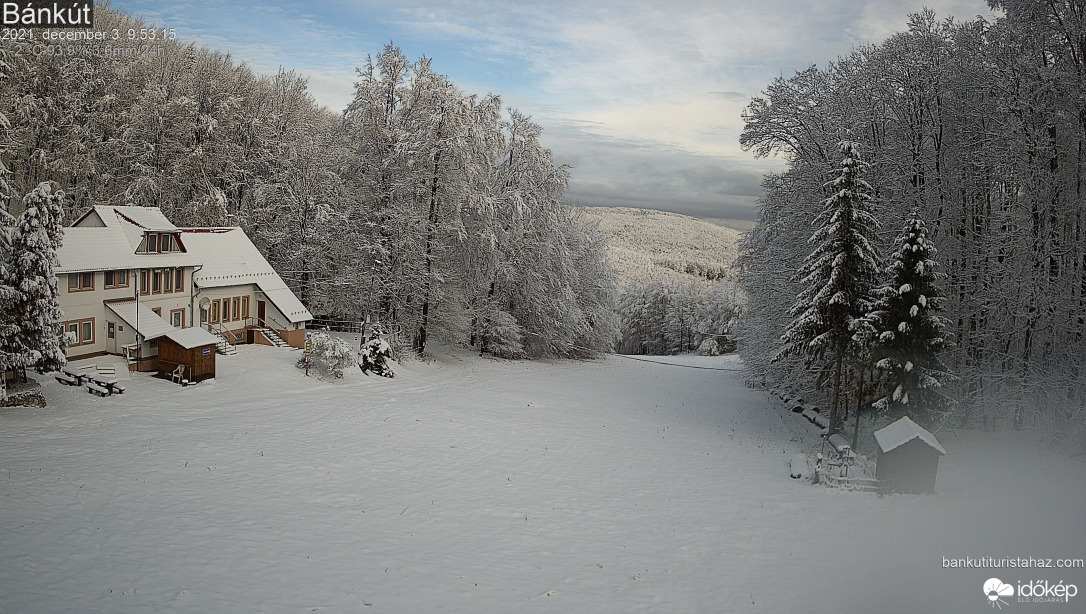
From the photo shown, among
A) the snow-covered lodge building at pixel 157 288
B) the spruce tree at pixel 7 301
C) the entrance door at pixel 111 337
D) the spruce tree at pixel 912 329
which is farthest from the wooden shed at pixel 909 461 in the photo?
the entrance door at pixel 111 337

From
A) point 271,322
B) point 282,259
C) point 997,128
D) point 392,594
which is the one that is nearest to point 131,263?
point 271,322

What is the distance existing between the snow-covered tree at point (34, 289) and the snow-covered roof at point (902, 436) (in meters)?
23.3

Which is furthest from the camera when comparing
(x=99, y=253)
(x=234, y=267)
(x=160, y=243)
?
(x=234, y=267)

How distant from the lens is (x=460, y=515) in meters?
13.7

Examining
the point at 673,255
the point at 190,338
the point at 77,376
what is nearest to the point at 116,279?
the point at 190,338

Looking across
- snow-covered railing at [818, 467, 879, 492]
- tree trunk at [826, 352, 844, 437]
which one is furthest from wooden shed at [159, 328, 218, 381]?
tree trunk at [826, 352, 844, 437]

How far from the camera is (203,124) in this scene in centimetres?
3800

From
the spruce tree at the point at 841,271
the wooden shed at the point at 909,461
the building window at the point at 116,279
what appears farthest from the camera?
the building window at the point at 116,279

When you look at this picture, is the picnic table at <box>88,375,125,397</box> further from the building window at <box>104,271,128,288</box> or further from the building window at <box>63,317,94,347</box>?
the building window at <box>104,271,128,288</box>

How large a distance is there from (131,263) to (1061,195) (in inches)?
1343

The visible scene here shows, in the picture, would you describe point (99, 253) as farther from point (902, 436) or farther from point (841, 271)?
point (902, 436)

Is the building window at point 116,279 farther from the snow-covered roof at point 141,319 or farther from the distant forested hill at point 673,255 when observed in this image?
the distant forested hill at point 673,255

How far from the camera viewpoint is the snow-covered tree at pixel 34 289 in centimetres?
1808

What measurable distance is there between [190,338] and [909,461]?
24.0 m
